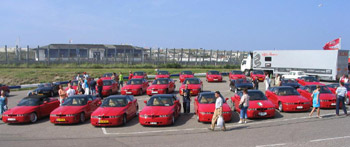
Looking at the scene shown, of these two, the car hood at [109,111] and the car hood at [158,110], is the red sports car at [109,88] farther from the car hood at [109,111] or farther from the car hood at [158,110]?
the car hood at [158,110]

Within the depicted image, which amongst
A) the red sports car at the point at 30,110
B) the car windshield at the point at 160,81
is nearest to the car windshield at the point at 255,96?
the car windshield at the point at 160,81

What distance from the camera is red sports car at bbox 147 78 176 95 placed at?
22.8 m

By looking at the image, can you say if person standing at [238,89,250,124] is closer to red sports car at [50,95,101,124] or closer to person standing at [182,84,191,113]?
person standing at [182,84,191,113]

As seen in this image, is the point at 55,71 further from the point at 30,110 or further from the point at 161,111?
Result: the point at 161,111

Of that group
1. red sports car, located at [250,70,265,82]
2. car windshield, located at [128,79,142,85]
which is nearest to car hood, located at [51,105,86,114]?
car windshield, located at [128,79,142,85]

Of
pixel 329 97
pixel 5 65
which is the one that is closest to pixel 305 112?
pixel 329 97

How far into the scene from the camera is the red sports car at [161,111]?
13055mm

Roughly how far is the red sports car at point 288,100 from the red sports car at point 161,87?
830 centimetres

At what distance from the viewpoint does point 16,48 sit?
43.8m

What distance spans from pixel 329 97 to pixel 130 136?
436 inches

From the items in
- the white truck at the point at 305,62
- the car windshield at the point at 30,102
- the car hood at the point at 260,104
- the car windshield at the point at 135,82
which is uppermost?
the white truck at the point at 305,62

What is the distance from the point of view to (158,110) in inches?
537

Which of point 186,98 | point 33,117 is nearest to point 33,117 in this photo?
point 33,117

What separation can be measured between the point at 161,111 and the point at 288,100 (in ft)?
22.0
